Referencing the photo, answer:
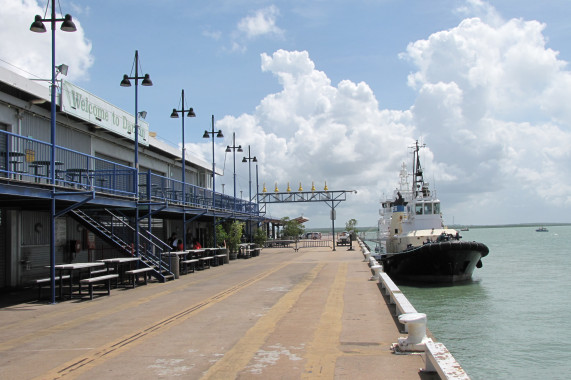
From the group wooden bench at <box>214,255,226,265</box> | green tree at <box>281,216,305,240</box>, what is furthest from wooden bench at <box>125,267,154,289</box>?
green tree at <box>281,216,305,240</box>

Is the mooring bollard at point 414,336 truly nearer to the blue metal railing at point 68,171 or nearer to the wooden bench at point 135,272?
the blue metal railing at point 68,171

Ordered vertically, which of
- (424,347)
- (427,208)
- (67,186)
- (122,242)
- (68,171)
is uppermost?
(68,171)

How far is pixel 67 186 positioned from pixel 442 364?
13880mm

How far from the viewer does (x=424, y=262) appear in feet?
94.8

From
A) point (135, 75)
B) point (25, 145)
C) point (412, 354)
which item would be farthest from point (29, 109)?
point (412, 354)

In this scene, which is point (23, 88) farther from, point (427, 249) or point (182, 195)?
point (427, 249)

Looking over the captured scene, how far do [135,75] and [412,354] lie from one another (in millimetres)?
16830

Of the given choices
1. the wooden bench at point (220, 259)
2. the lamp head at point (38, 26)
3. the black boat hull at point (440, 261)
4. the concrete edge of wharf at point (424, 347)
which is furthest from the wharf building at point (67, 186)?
the black boat hull at point (440, 261)

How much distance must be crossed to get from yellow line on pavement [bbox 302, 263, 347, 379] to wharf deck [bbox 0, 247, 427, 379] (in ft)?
0.05

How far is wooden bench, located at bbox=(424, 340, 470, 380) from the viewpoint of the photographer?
18.7 feet

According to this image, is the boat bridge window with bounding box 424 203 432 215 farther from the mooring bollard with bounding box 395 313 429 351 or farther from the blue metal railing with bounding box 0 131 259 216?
the mooring bollard with bounding box 395 313 429 351

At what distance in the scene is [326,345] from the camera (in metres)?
8.61

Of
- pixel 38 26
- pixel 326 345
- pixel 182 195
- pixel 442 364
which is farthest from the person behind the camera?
pixel 182 195

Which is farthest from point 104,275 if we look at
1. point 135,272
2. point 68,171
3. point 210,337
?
point 210,337
